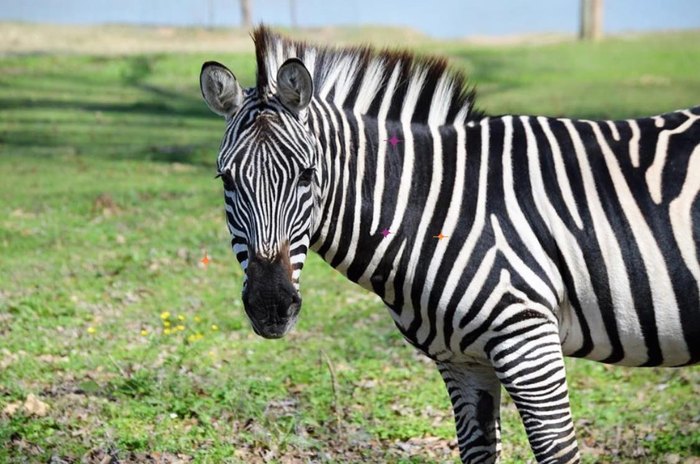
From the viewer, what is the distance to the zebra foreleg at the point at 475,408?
442cm

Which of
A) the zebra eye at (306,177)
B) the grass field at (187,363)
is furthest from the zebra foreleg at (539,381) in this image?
the grass field at (187,363)

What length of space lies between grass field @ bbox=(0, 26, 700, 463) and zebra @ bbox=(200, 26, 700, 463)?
1.76 metres

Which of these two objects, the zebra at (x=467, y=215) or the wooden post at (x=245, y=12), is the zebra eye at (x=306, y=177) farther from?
the wooden post at (x=245, y=12)

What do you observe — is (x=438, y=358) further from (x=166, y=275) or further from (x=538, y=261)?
(x=166, y=275)

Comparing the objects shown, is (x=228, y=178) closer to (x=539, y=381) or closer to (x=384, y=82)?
(x=384, y=82)

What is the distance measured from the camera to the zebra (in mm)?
3836

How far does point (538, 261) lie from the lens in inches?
154

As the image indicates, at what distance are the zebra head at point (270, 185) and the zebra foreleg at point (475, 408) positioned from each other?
107cm

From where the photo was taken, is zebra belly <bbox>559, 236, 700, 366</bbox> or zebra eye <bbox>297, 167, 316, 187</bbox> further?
zebra belly <bbox>559, 236, 700, 366</bbox>

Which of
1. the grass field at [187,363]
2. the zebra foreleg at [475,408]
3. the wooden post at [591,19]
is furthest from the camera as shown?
the wooden post at [591,19]

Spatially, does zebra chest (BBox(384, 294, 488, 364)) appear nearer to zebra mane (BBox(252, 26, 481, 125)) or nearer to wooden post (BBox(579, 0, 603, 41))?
zebra mane (BBox(252, 26, 481, 125))

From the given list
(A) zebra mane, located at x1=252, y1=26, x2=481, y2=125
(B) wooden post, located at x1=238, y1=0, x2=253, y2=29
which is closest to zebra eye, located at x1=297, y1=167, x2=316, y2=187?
(A) zebra mane, located at x1=252, y1=26, x2=481, y2=125

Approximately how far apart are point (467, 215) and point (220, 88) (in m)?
1.18

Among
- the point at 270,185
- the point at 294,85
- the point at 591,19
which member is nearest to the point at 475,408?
the point at 270,185
